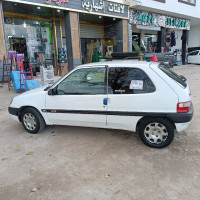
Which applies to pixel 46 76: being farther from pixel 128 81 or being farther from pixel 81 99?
pixel 128 81

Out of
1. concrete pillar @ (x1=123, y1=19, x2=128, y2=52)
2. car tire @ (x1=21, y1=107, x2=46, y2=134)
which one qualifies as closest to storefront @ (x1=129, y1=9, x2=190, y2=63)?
concrete pillar @ (x1=123, y1=19, x2=128, y2=52)

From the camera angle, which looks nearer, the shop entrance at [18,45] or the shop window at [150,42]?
the shop entrance at [18,45]

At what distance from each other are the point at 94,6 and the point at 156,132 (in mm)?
11356

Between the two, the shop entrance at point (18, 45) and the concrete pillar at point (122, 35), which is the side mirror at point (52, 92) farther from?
the concrete pillar at point (122, 35)

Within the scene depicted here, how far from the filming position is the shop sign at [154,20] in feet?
49.9

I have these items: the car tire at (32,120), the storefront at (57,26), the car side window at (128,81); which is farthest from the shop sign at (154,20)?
the car tire at (32,120)

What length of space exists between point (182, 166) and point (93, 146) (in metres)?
1.61

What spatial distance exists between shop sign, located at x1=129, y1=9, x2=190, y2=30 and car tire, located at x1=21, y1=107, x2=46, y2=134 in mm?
13269

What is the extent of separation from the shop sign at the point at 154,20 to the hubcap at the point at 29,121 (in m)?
13.3

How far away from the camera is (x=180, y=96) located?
3.17m

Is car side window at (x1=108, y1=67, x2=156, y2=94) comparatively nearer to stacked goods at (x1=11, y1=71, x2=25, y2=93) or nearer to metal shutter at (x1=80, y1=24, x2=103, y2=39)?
stacked goods at (x1=11, y1=71, x2=25, y2=93)

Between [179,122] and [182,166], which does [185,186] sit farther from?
[179,122]

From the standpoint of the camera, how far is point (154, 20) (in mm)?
16875

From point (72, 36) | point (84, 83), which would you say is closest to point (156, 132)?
point (84, 83)
